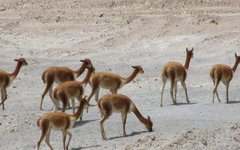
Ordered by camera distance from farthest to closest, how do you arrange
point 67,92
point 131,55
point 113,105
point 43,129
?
point 131,55 → point 67,92 → point 113,105 → point 43,129

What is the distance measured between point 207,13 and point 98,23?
475cm

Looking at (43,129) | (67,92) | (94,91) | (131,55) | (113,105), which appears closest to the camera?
(43,129)

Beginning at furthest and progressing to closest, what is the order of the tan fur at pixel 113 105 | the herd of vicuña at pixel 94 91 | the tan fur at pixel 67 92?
1. the tan fur at pixel 67 92
2. the tan fur at pixel 113 105
3. the herd of vicuña at pixel 94 91

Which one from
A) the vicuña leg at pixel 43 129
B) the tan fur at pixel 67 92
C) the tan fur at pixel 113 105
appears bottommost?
the vicuña leg at pixel 43 129

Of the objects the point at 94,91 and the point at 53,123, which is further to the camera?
the point at 94,91

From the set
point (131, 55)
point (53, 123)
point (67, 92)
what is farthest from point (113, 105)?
point (131, 55)

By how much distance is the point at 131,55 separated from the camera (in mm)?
32031

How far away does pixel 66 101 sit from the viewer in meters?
20.0

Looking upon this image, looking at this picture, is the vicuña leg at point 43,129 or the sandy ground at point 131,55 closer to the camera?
the vicuña leg at point 43,129

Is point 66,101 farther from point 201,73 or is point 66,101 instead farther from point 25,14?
point 25,14

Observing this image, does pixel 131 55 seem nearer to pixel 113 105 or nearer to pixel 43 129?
pixel 113 105

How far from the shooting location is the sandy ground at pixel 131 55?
18.0 m

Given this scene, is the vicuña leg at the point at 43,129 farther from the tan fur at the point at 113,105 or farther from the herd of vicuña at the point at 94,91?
the tan fur at the point at 113,105

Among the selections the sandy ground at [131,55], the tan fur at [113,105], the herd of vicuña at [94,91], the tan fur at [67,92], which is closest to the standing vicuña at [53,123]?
the herd of vicuña at [94,91]
